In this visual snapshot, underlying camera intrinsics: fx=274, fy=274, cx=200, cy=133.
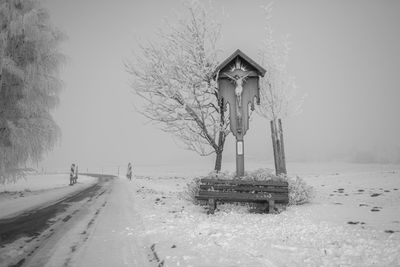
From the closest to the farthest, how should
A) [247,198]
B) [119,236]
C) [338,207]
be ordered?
1. [119,236]
2. [247,198]
3. [338,207]

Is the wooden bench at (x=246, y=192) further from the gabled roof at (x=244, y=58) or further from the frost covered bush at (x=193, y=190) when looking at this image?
the gabled roof at (x=244, y=58)

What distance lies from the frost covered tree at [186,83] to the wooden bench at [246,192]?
3558mm

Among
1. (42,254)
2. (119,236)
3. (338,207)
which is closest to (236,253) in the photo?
(119,236)

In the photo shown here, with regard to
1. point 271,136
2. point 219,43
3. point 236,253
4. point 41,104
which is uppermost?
point 219,43

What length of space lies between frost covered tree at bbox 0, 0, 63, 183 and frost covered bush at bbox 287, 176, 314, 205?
11681 millimetres

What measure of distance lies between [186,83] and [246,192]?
5492mm

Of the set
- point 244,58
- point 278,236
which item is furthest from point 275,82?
point 278,236

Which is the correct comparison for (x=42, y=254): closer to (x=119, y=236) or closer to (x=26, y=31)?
(x=119, y=236)

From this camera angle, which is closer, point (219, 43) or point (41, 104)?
point (219, 43)

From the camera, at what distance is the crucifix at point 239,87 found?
9.65 metres

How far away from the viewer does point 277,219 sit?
718 centimetres

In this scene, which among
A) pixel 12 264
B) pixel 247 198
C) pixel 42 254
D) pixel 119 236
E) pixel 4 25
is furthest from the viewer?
pixel 4 25

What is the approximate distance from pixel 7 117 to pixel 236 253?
41.1ft

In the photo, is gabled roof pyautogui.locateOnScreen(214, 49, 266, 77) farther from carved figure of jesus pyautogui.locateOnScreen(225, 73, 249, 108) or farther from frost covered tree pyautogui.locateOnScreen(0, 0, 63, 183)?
frost covered tree pyautogui.locateOnScreen(0, 0, 63, 183)
